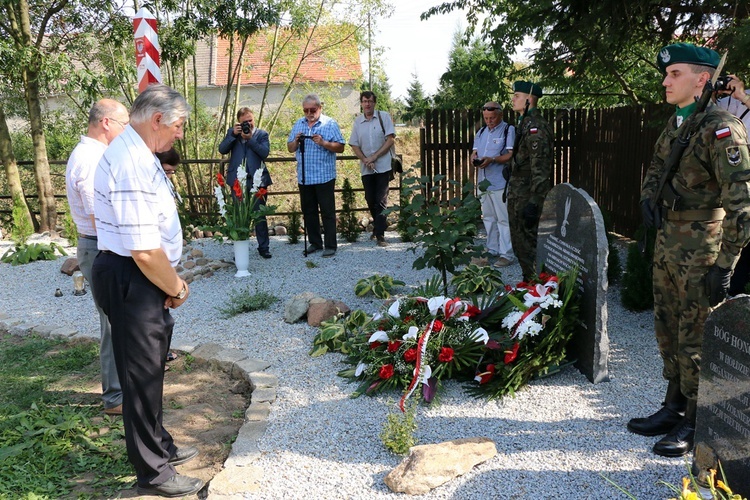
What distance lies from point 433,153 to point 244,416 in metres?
5.80

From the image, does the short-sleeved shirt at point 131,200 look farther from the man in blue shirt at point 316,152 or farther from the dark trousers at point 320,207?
the dark trousers at point 320,207

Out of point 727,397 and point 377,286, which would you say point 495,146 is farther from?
point 727,397

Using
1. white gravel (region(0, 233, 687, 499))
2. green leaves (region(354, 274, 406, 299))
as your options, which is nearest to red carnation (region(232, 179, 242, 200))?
white gravel (region(0, 233, 687, 499))

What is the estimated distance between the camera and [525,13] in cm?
616

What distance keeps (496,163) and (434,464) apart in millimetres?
4631

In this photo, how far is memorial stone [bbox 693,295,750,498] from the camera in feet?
8.08

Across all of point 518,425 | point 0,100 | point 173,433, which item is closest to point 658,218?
point 518,425

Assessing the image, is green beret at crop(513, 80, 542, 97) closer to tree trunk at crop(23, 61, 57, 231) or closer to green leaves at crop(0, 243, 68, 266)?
green leaves at crop(0, 243, 68, 266)

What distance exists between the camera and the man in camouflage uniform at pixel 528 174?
5590 mm

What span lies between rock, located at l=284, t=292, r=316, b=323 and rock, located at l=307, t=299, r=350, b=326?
0.21 feet

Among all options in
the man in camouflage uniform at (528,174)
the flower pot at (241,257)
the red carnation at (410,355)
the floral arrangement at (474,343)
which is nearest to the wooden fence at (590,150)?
the man in camouflage uniform at (528,174)

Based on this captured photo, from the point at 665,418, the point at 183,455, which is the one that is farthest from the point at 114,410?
the point at 665,418

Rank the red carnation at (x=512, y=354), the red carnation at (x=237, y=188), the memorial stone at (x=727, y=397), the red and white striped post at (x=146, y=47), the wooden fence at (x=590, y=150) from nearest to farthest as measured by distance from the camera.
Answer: the memorial stone at (x=727, y=397) → the red carnation at (x=512, y=354) → the red and white striped post at (x=146, y=47) → the red carnation at (x=237, y=188) → the wooden fence at (x=590, y=150)

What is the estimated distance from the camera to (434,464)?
2947 mm
